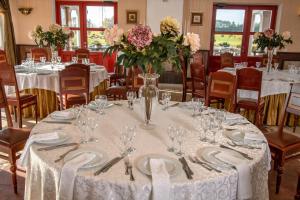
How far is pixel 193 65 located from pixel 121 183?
138 inches

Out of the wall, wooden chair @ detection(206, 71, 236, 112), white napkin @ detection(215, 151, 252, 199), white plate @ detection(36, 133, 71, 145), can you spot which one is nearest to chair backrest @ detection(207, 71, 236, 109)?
wooden chair @ detection(206, 71, 236, 112)

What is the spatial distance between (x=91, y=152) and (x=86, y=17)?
6.78 meters

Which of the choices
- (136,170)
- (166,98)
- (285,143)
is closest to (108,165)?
(136,170)

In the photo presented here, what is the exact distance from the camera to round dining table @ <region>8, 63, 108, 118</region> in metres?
4.20

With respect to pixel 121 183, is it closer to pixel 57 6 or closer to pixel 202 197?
pixel 202 197

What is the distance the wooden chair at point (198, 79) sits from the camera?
4445mm

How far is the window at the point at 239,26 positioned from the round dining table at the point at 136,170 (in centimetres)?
588

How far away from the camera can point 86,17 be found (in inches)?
303

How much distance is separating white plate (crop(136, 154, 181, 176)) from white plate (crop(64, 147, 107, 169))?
8.0 inches

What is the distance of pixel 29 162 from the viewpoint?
5.87 ft

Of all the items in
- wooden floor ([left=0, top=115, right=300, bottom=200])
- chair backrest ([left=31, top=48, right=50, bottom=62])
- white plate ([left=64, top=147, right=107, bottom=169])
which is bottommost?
wooden floor ([left=0, top=115, right=300, bottom=200])

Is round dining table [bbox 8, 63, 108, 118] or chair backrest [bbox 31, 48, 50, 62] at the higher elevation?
chair backrest [bbox 31, 48, 50, 62]

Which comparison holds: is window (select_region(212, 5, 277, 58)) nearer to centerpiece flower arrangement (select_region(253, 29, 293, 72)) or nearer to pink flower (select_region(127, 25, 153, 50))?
centerpiece flower arrangement (select_region(253, 29, 293, 72))

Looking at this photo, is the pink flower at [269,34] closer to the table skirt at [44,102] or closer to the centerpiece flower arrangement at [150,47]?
the centerpiece flower arrangement at [150,47]
